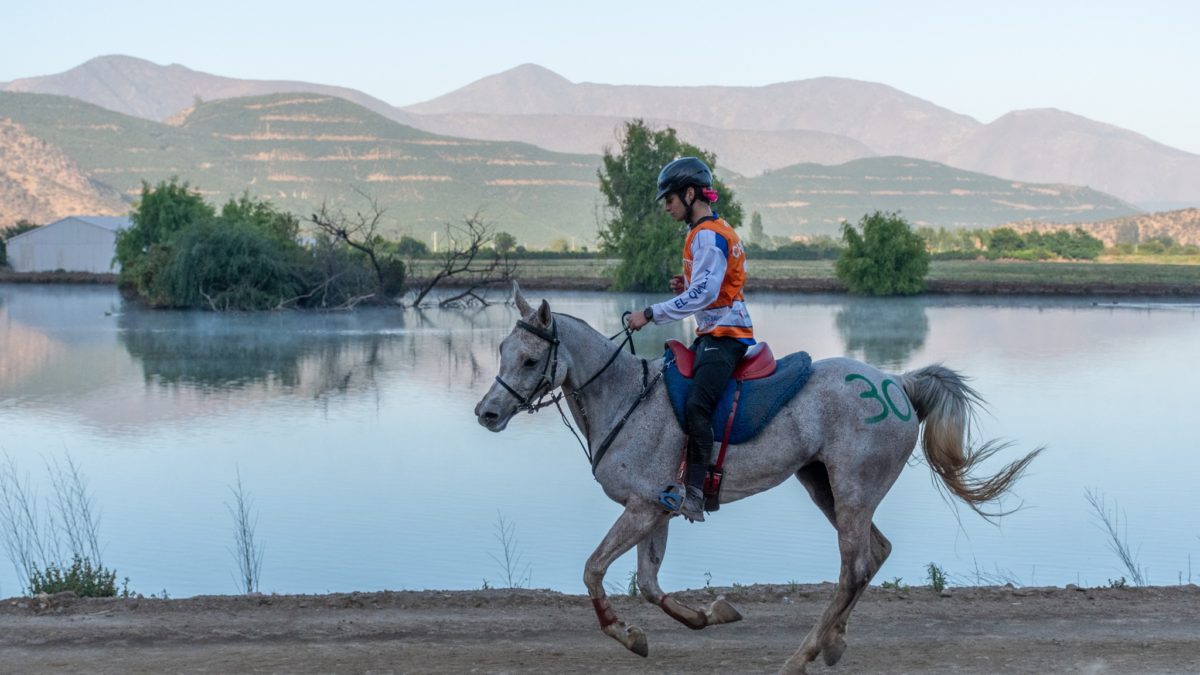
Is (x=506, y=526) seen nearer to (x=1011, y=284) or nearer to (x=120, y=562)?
(x=120, y=562)

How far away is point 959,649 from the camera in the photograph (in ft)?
24.4

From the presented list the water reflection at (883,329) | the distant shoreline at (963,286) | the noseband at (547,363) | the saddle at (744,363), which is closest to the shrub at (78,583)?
the noseband at (547,363)

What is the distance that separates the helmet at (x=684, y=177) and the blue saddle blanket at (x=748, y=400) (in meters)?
1.01

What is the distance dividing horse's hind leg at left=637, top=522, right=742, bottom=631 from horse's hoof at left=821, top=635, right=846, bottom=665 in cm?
68

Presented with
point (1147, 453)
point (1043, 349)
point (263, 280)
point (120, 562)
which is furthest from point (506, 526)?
point (263, 280)

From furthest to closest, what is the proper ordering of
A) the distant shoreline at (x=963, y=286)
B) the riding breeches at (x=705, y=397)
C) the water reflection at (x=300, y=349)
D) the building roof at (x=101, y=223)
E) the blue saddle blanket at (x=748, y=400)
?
the building roof at (x=101, y=223) → the distant shoreline at (x=963, y=286) → the water reflection at (x=300, y=349) → the blue saddle blanket at (x=748, y=400) → the riding breeches at (x=705, y=397)

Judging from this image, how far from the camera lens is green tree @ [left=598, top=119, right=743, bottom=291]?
70.8 metres

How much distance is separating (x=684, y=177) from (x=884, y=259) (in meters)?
60.9

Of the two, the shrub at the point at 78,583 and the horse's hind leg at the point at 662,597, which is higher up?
the horse's hind leg at the point at 662,597

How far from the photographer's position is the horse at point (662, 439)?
23.6 feet

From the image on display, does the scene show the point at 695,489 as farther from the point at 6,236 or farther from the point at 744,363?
the point at 6,236

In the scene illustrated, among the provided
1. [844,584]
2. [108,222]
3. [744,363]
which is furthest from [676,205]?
[108,222]

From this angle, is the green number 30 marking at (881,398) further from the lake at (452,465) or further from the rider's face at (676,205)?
the lake at (452,465)

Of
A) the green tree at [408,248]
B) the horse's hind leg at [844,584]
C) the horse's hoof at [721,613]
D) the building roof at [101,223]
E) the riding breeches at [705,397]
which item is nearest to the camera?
the horse's hind leg at [844,584]
